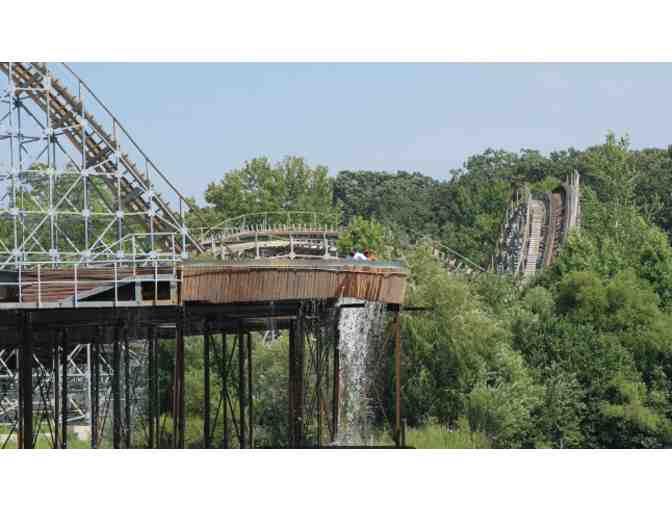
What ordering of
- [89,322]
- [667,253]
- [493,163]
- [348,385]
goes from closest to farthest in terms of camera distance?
[89,322]
[348,385]
[667,253]
[493,163]

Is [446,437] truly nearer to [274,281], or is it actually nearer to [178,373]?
[178,373]

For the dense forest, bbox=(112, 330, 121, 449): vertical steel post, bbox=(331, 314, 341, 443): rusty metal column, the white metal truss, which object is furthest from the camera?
the white metal truss

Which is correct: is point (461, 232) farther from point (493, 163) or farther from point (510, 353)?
point (510, 353)

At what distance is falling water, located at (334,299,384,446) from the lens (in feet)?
128

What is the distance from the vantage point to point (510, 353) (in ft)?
148

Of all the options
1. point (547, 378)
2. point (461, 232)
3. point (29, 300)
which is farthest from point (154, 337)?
point (461, 232)

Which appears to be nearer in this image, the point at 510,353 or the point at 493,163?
the point at 510,353

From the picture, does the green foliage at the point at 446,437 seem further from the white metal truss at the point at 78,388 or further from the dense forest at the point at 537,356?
the white metal truss at the point at 78,388

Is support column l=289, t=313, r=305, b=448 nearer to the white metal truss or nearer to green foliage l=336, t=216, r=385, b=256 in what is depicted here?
the white metal truss

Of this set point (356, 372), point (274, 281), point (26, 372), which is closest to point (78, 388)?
point (356, 372)

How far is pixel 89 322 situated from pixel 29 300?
2.29m

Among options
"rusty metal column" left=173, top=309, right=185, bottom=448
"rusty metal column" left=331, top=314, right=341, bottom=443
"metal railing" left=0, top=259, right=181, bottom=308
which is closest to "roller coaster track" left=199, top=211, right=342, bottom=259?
"rusty metal column" left=331, top=314, right=341, bottom=443

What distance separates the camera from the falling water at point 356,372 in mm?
39156

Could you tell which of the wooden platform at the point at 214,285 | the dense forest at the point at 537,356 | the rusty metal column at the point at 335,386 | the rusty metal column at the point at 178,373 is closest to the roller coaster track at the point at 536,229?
the dense forest at the point at 537,356
